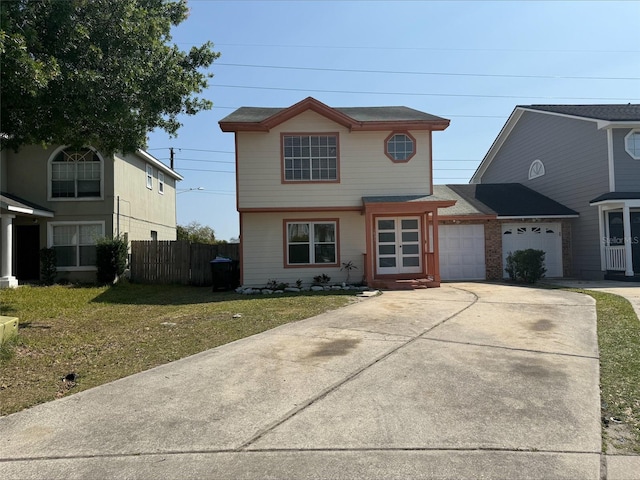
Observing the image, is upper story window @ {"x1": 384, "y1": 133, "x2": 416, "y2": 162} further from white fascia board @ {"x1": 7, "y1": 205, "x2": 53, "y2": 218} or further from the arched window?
white fascia board @ {"x1": 7, "y1": 205, "x2": 53, "y2": 218}

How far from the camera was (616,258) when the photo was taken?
16.8m

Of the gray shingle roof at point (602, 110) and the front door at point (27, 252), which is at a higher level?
the gray shingle roof at point (602, 110)

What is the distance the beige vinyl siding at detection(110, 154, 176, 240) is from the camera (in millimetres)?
18375

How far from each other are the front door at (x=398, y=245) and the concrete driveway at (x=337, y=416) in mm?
8399

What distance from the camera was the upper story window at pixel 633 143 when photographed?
55.5 feet

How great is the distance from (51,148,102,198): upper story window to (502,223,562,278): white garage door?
16.5 m

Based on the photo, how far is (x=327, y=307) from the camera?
1046 cm

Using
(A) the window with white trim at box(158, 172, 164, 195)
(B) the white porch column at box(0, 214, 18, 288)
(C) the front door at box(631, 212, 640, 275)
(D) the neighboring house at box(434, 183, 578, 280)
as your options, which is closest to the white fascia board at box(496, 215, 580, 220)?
(D) the neighboring house at box(434, 183, 578, 280)

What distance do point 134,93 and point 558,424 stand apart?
9185mm

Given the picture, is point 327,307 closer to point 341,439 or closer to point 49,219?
point 341,439

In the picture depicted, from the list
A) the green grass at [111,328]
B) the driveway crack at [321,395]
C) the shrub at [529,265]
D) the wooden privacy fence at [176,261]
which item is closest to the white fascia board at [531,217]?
the shrub at [529,265]

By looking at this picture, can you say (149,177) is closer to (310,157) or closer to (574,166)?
(310,157)

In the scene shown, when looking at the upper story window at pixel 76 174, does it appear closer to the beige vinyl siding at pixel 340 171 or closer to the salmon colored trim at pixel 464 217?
the beige vinyl siding at pixel 340 171

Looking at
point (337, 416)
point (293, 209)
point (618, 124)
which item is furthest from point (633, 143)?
point (337, 416)
